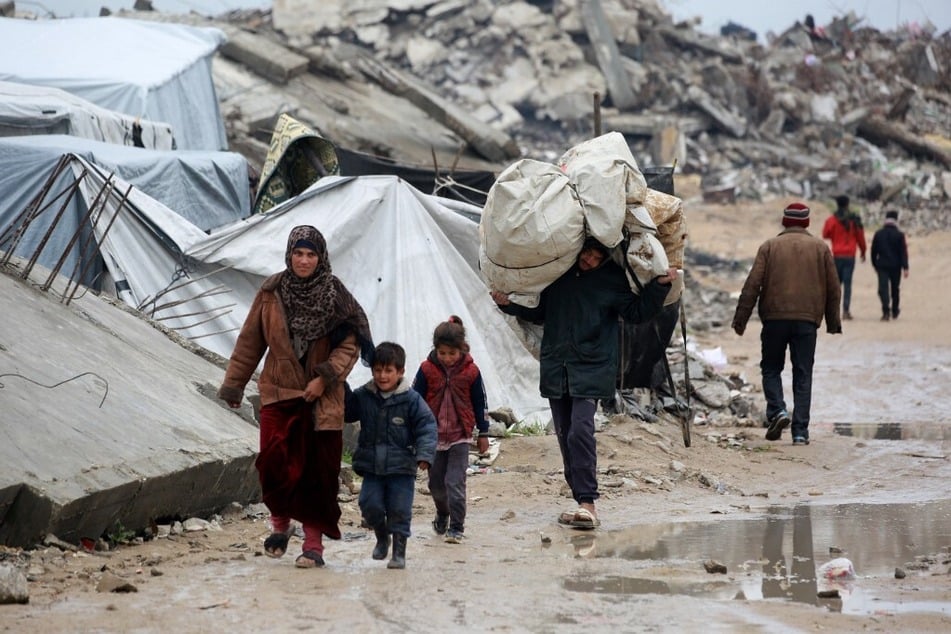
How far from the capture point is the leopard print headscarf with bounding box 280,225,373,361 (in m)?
5.15

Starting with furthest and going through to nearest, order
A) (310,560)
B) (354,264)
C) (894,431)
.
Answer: (894,431) < (354,264) < (310,560)

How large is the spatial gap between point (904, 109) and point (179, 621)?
3031 centimetres

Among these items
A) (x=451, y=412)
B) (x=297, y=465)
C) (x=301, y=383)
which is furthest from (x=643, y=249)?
(x=297, y=465)

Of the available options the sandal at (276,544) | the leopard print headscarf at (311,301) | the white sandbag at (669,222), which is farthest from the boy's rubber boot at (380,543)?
the white sandbag at (669,222)

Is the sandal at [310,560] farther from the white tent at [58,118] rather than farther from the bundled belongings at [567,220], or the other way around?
the white tent at [58,118]

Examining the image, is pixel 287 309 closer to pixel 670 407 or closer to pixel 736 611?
pixel 736 611

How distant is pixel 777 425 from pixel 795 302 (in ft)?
2.95

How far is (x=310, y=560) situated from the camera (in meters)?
5.07

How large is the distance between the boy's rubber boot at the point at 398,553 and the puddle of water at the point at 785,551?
691mm

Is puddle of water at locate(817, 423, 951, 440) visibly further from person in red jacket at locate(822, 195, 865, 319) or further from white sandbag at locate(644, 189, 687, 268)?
person in red jacket at locate(822, 195, 865, 319)

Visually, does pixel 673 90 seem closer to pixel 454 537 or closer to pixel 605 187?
pixel 605 187

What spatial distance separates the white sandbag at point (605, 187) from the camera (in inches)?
235

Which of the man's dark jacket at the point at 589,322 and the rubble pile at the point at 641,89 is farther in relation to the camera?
the rubble pile at the point at 641,89

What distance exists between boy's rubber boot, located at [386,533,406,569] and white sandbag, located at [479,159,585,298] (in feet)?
4.97
